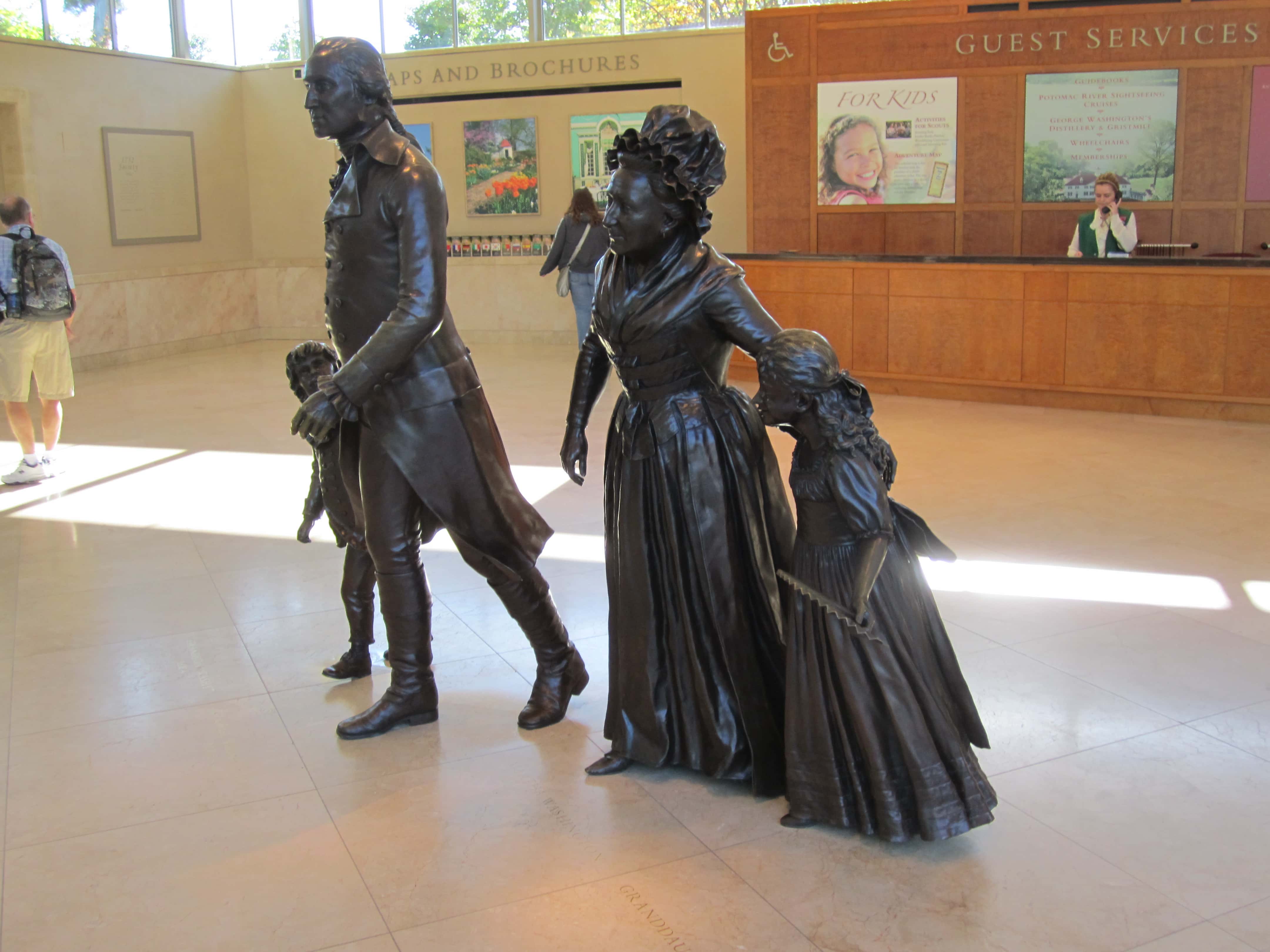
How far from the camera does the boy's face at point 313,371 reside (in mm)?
3896

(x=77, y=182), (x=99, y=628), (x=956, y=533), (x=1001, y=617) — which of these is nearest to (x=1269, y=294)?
(x=956, y=533)

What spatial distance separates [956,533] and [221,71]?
11871 millimetres

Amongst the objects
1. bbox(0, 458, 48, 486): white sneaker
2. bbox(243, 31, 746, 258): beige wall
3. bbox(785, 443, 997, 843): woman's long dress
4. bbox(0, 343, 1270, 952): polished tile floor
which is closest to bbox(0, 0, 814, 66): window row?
bbox(243, 31, 746, 258): beige wall

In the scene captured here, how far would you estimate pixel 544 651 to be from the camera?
3658 mm

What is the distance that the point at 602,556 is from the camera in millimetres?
5508

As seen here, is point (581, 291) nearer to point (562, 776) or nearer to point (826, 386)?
point (562, 776)

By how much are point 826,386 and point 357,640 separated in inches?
80.2

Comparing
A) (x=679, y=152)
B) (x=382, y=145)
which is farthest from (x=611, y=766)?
(x=382, y=145)

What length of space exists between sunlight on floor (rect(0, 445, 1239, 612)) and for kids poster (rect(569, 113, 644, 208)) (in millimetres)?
6573

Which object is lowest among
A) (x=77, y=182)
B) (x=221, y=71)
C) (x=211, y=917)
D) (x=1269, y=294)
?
(x=211, y=917)

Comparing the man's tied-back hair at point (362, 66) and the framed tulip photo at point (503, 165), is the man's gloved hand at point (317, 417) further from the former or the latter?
the framed tulip photo at point (503, 165)

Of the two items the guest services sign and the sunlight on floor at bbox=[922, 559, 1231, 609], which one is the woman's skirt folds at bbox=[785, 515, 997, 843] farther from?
the guest services sign

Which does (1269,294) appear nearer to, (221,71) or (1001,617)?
(1001,617)

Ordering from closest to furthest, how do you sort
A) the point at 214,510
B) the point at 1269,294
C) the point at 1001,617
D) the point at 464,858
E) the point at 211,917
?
the point at 211,917 < the point at 464,858 < the point at 1001,617 < the point at 214,510 < the point at 1269,294
